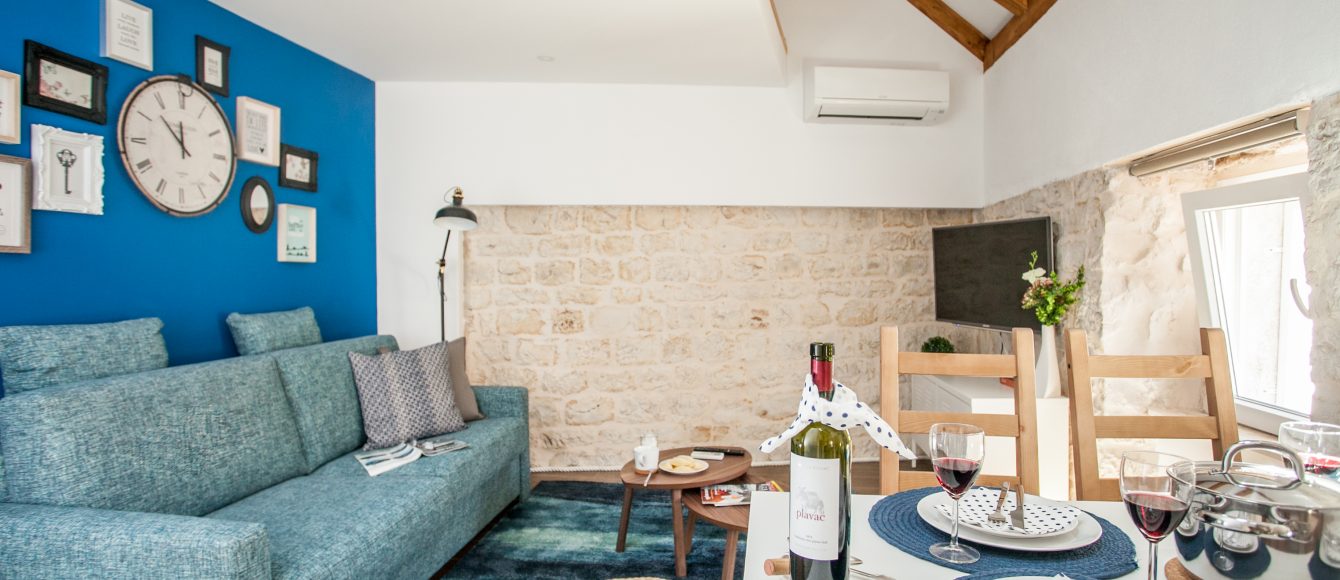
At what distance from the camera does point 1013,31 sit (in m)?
3.72

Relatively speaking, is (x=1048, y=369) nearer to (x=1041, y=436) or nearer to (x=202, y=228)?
(x=1041, y=436)

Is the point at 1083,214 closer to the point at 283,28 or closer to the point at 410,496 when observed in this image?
the point at 410,496

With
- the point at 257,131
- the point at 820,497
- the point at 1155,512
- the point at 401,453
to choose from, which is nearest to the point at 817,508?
the point at 820,497

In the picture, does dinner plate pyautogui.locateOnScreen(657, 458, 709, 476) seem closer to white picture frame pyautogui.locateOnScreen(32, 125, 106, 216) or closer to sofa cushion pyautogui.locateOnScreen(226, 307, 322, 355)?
sofa cushion pyautogui.locateOnScreen(226, 307, 322, 355)

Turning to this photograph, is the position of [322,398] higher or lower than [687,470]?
higher

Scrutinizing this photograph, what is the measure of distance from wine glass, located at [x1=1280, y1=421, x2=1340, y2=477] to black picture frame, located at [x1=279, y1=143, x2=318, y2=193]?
3.89m

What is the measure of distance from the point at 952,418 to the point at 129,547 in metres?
2.00

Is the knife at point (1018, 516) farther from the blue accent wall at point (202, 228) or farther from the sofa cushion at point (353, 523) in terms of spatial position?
the blue accent wall at point (202, 228)

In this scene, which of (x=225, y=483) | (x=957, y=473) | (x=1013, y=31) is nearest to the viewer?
(x=957, y=473)

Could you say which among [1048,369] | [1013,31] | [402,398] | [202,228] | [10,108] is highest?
[1013,31]

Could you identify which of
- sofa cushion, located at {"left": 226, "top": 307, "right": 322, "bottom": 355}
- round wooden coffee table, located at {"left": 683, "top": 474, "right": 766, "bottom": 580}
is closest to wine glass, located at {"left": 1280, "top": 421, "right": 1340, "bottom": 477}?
round wooden coffee table, located at {"left": 683, "top": 474, "right": 766, "bottom": 580}

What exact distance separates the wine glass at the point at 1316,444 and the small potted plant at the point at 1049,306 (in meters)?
1.62

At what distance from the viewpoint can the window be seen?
91.3 inches

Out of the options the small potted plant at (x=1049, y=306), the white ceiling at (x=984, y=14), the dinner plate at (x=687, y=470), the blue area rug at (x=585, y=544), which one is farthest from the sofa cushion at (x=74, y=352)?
the white ceiling at (x=984, y=14)
